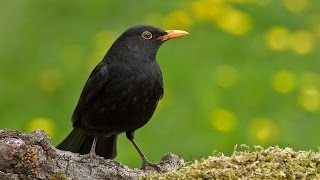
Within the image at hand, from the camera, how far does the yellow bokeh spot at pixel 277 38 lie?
11258 mm

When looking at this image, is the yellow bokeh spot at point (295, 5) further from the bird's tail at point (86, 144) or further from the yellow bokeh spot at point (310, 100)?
the bird's tail at point (86, 144)

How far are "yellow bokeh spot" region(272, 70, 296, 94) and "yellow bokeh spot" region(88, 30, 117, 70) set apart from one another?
2314mm

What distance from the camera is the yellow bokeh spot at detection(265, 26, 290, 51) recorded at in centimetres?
1126

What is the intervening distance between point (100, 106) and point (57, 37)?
17.4 feet

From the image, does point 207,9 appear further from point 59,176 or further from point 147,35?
point 59,176

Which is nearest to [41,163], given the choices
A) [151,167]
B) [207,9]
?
[151,167]

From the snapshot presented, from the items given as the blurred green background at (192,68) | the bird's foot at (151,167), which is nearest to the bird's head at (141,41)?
the bird's foot at (151,167)

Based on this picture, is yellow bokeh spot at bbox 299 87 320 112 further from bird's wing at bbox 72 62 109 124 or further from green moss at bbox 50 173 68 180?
green moss at bbox 50 173 68 180

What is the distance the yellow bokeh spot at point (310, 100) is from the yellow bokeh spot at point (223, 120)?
1.01 metres

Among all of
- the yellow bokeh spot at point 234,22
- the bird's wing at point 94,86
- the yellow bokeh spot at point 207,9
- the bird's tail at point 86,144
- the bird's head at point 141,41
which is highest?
the yellow bokeh spot at point 207,9

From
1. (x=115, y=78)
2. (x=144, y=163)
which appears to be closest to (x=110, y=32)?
(x=115, y=78)

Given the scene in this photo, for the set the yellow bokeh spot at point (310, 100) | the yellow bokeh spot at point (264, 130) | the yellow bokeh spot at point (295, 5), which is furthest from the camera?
the yellow bokeh spot at point (295, 5)

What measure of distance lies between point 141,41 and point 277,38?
508 cm

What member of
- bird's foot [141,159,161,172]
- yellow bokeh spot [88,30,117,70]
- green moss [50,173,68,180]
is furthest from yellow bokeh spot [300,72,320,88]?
green moss [50,173,68,180]
